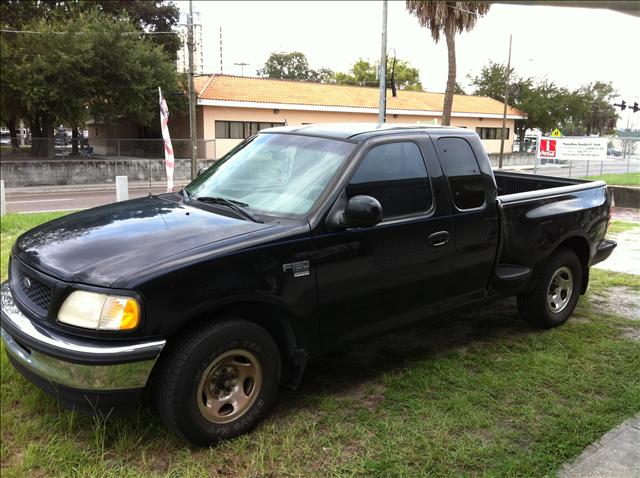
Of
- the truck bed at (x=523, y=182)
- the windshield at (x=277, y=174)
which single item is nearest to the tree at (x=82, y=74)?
the truck bed at (x=523, y=182)

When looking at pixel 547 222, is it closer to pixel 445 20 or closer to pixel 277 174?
pixel 277 174

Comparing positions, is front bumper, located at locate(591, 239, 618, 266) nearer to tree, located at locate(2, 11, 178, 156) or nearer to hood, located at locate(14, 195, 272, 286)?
hood, located at locate(14, 195, 272, 286)

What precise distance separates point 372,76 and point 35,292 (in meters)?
64.3

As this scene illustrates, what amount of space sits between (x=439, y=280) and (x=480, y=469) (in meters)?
1.43

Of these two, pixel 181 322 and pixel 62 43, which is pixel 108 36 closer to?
pixel 62 43

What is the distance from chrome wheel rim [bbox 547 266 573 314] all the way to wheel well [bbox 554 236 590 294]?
0.79 ft

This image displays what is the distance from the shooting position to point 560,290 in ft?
17.1

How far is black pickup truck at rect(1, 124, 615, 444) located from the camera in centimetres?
276

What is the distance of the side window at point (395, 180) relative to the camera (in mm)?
3672

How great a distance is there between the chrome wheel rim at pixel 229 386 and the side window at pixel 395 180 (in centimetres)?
123

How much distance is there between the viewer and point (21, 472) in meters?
2.75

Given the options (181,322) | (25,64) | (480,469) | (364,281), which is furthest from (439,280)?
(25,64)

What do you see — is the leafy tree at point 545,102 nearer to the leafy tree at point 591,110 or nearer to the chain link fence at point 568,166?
the leafy tree at point 591,110

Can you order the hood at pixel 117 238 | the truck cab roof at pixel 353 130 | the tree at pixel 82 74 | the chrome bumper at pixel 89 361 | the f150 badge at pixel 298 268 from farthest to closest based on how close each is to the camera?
the tree at pixel 82 74 → the truck cab roof at pixel 353 130 → the f150 badge at pixel 298 268 → the hood at pixel 117 238 → the chrome bumper at pixel 89 361
